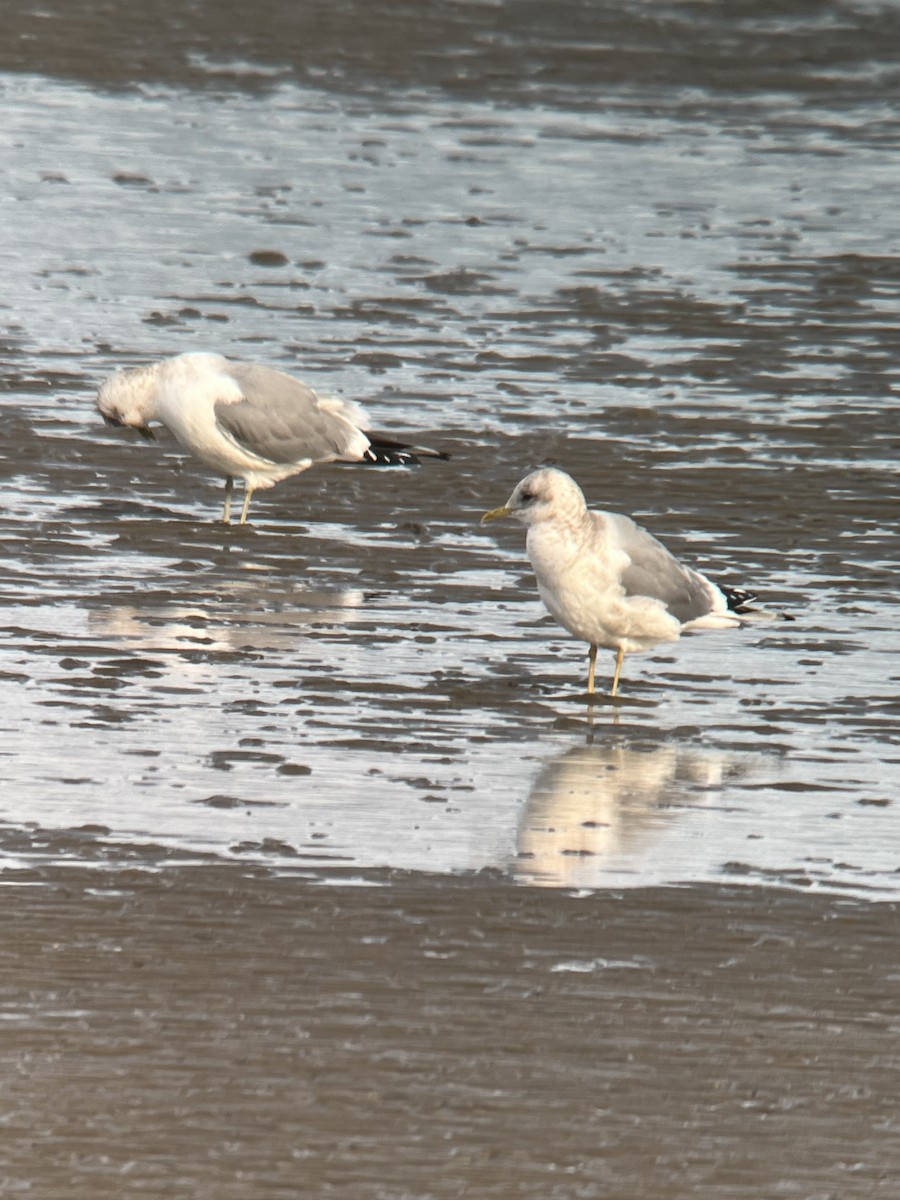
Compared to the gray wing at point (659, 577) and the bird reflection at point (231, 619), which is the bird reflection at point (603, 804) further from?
the bird reflection at point (231, 619)

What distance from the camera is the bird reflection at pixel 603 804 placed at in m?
6.02

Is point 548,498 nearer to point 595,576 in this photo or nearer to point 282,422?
point 595,576

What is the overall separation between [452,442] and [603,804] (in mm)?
5420

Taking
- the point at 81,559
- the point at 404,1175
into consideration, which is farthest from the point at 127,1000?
the point at 81,559

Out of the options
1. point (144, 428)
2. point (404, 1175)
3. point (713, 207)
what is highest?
point (713, 207)

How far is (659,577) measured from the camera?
8.14m

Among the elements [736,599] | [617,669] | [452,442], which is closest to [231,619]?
[617,669]

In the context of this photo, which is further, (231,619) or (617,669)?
(231,619)

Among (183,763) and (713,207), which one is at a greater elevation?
(713,207)

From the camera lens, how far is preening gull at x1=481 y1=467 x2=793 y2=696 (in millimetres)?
7977

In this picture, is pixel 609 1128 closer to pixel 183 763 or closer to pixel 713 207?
pixel 183 763

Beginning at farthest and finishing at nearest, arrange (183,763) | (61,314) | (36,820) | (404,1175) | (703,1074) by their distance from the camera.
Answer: (61,314) < (183,763) < (36,820) < (703,1074) < (404,1175)

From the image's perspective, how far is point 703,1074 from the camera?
4.73 meters

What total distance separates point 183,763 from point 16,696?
2.85ft
